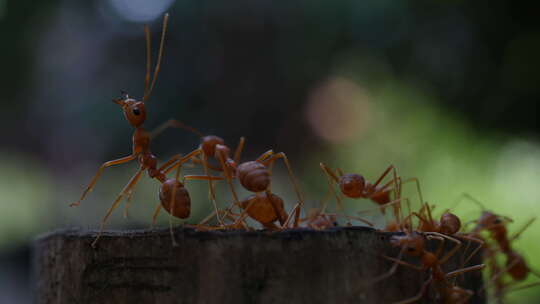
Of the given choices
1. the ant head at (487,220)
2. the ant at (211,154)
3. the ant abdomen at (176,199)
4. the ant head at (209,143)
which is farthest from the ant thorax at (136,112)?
the ant head at (487,220)

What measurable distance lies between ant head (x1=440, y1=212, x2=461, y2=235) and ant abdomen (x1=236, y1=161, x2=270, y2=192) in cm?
68

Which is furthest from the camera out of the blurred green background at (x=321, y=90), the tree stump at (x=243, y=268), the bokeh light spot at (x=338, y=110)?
the bokeh light spot at (x=338, y=110)

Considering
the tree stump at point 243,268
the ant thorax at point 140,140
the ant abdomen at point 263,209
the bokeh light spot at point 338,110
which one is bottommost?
the tree stump at point 243,268

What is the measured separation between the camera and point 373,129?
21.7 feet

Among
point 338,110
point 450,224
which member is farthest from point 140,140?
point 338,110

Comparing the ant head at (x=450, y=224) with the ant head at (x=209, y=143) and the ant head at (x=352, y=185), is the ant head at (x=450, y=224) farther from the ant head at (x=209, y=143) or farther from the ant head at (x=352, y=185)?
the ant head at (x=209, y=143)

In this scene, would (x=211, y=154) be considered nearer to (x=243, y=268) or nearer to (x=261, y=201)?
(x=261, y=201)

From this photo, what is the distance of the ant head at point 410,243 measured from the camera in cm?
149

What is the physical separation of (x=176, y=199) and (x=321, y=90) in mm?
4502

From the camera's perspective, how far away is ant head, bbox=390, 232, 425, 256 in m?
1.49

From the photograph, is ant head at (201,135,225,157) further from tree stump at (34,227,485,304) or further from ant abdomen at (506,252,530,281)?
ant abdomen at (506,252,530,281)

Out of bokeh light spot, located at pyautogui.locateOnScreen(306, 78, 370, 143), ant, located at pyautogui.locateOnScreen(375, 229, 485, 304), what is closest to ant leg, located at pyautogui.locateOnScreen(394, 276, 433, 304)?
ant, located at pyautogui.locateOnScreen(375, 229, 485, 304)

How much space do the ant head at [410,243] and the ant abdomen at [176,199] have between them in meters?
0.71

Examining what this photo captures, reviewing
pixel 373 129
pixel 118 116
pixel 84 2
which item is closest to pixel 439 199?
pixel 373 129
